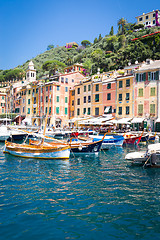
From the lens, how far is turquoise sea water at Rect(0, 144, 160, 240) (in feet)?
25.9

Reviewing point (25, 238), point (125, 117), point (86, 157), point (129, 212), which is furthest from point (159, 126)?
point (25, 238)

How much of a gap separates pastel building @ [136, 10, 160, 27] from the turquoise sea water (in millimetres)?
95966

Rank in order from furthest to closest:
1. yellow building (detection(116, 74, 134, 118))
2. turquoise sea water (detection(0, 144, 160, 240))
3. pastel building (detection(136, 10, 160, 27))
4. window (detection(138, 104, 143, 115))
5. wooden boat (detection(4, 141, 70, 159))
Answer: pastel building (detection(136, 10, 160, 27)) < yellow building (detection(116, 74, 134, 118)) < window (detection(138, 104, 143, 115)) < wooden boat (detection(4, 141, 70, 159)) < turquoise sea water (detection(0, 144, 160, 240))

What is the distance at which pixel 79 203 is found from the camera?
1031cm

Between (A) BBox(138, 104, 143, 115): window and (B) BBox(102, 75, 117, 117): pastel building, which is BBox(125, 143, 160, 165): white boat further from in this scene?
(B) BBox(102, 75, 117, 117): pastel building

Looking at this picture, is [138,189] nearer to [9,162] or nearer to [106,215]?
[106,215]

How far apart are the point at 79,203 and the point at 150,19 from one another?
10571cm

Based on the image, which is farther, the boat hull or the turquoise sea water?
the boat hull

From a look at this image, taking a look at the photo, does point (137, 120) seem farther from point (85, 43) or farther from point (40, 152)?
point (85, 43)

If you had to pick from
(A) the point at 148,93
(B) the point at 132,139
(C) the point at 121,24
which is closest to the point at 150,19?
(C) the point at 121,24

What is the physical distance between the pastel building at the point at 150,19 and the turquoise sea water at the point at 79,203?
315 feet

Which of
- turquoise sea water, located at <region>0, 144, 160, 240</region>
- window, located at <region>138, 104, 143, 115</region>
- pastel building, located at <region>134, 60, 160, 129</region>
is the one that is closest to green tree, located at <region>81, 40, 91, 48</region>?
pastel building, located at <region>134, 60, 160, 129</region>

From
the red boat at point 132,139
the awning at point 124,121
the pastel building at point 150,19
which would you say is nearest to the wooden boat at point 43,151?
the red boat at point 132,139

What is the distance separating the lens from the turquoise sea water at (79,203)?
311 inches
